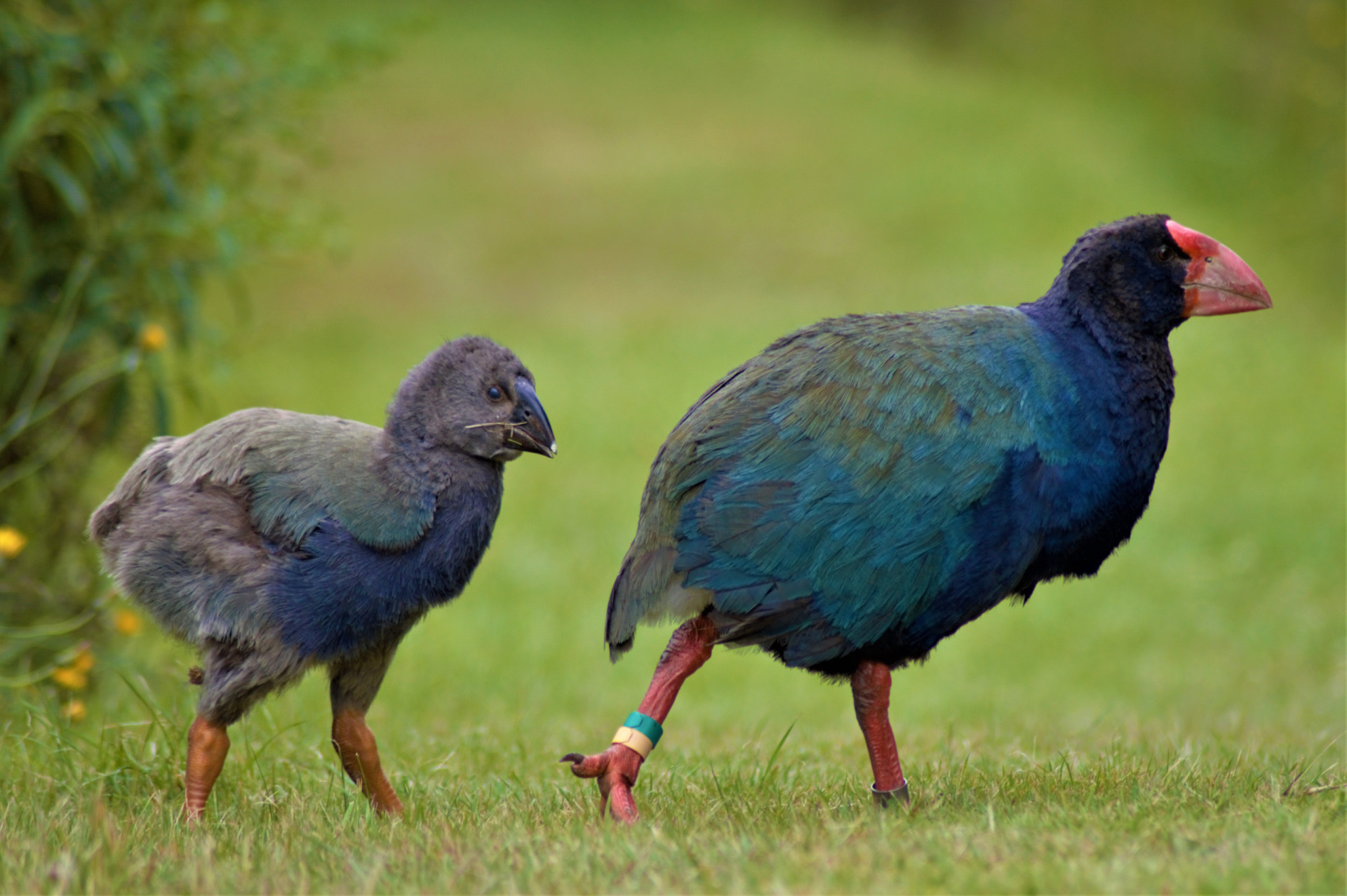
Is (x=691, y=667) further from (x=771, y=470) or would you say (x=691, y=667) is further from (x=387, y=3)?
(x=387, y=3)

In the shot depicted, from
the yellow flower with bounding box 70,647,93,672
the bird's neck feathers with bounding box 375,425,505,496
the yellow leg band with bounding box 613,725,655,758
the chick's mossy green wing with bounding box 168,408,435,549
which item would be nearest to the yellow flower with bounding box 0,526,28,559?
the yellow flower with bounding box 70,647,93,672

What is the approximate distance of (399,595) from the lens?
12.1 feet

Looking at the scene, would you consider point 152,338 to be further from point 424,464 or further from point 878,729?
point 878,729

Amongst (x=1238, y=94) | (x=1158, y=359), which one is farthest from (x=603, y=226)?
(x=1158, y=359)

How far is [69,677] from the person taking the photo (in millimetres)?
4570

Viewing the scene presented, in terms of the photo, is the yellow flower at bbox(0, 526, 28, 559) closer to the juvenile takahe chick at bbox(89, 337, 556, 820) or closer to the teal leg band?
the juvenile takahe chick at bbox(89, 337, 556, 820)

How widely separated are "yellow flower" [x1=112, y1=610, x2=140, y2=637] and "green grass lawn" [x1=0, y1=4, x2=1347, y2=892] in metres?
0.14

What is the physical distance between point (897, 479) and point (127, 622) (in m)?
2.94

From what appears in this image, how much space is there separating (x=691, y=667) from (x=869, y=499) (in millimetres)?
658

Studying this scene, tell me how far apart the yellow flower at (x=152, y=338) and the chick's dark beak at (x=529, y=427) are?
1909 mm

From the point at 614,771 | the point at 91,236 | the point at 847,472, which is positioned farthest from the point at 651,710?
the point at 91,236

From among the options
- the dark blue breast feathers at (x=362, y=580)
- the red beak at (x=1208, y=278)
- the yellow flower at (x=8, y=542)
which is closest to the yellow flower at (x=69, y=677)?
the yellow flower at (x=8, y=542)

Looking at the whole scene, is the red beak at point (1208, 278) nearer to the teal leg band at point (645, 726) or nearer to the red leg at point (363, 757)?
the teal leg band at point (645, 726)

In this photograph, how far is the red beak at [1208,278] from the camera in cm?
391
